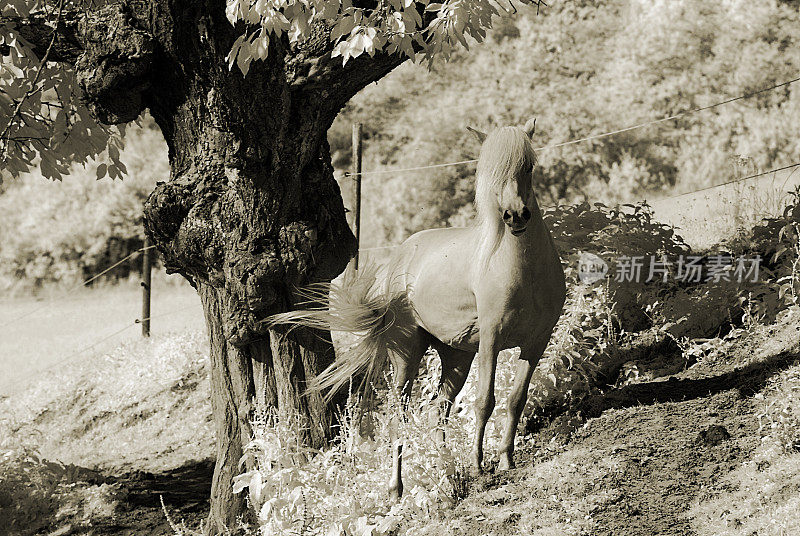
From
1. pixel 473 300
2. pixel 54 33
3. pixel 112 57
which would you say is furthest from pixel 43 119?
pixel 473 300

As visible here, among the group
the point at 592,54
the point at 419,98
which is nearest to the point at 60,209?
the point at 419,98

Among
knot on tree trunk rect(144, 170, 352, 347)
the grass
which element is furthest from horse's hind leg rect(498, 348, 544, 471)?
the grass

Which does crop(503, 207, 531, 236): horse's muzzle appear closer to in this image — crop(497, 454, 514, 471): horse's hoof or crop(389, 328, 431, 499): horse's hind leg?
crop(389, 328, 431, 499): horse's hind leg

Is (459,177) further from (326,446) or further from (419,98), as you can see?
(326,446)

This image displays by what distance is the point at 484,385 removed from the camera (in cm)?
439

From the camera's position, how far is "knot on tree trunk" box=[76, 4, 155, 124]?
485 centimetres

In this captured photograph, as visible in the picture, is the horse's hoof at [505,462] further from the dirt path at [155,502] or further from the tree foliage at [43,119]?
the tree foliage at [43,119]

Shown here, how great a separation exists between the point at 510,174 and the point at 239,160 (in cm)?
177

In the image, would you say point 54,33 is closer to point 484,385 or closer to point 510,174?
point 510,174

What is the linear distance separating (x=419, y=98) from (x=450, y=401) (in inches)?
430

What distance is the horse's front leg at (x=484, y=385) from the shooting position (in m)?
4.22

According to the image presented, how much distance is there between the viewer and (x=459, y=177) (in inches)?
547
